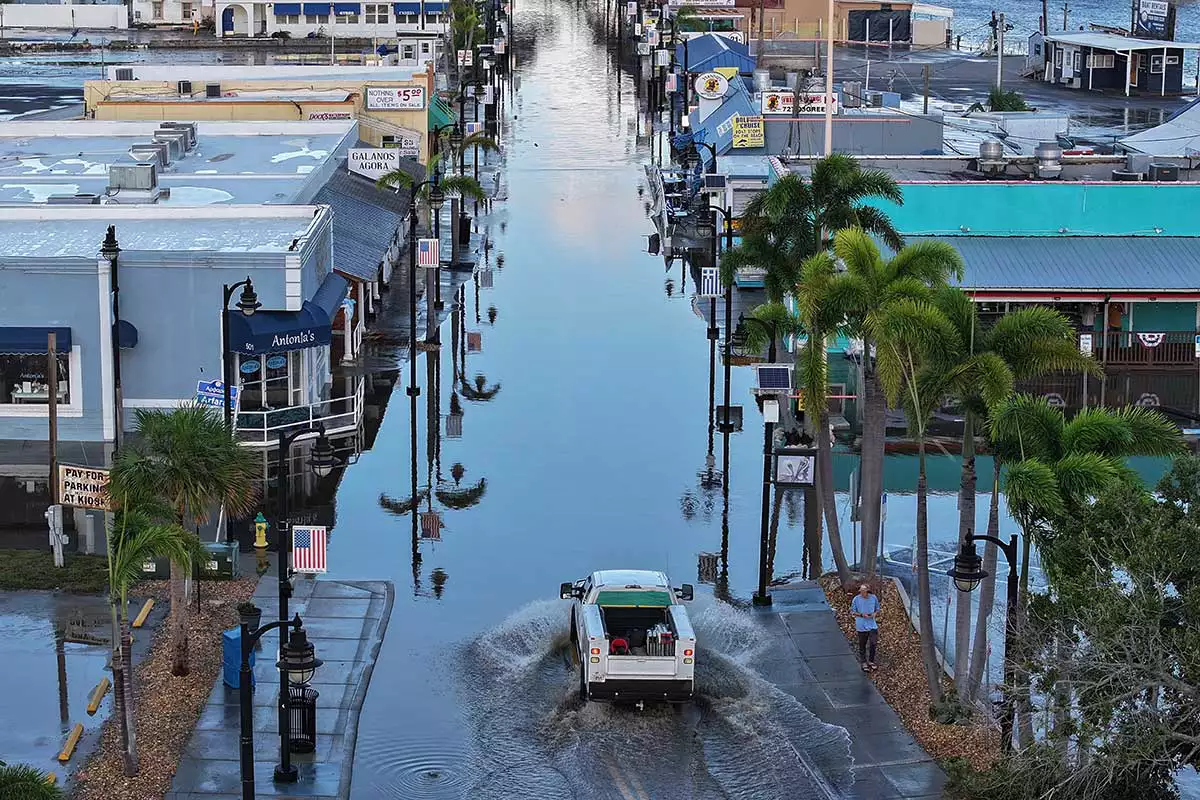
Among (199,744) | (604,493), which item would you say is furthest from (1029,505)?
(604,493)

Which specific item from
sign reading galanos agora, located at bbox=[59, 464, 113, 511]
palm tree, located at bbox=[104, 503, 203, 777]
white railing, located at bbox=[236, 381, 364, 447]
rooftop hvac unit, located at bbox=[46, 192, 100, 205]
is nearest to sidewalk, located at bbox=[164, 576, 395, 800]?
palm tree, located at bbox=[104, 503, 203, 777]

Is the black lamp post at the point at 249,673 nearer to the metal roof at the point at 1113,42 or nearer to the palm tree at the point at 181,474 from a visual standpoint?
the palm tree at the point at 181,474

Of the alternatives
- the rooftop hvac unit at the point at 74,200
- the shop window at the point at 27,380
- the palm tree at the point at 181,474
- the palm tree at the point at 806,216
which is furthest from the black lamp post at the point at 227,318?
the rooftop hvac unit at the point at 74,200

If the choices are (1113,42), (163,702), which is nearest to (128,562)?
(163,702)

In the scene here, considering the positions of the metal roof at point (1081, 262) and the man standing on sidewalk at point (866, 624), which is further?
the metal roof at point (1081, 262)

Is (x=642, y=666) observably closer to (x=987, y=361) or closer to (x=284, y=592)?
(x=284, y=592)
